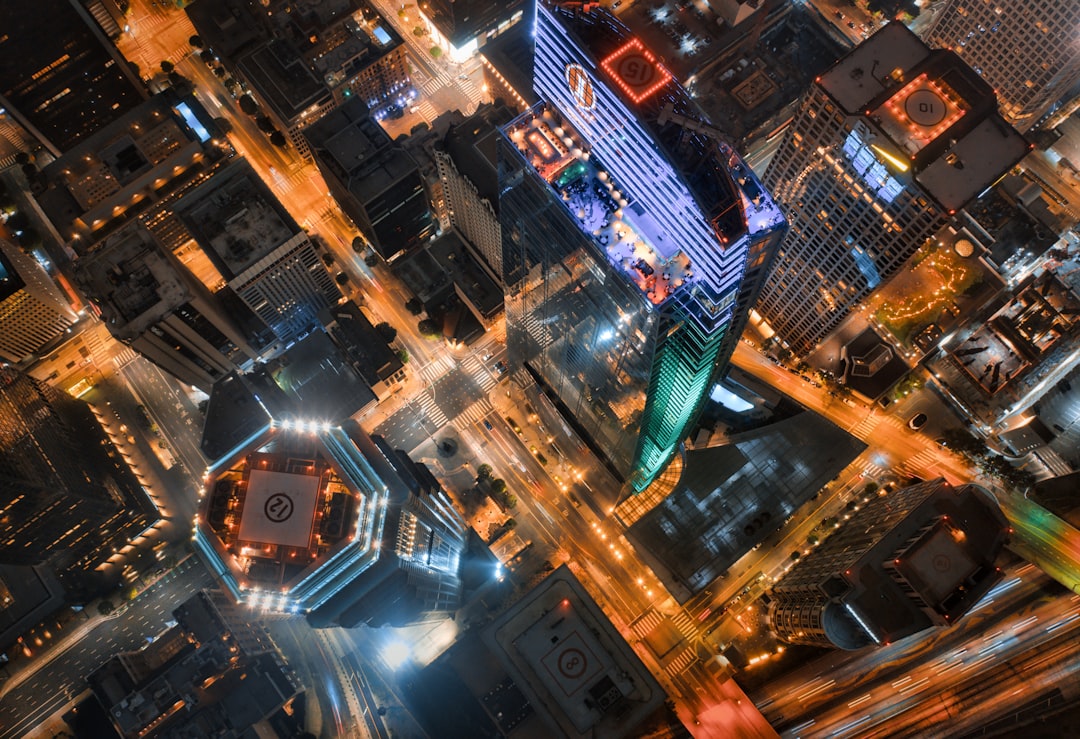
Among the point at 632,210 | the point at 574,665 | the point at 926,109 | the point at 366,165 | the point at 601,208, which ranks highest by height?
the point at 366,165

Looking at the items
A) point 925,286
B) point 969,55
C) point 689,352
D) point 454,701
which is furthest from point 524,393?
point 969,55

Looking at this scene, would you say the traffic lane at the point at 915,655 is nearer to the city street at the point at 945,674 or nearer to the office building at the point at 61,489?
the city street at the point at 945,674

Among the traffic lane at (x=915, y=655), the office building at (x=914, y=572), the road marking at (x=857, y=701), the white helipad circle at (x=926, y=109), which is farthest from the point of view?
the traffic lane at (x=915, y=655)

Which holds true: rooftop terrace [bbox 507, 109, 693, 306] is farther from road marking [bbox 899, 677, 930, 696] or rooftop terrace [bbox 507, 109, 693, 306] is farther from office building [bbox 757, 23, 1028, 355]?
road marking [bbox 899, 677, 930, 696]

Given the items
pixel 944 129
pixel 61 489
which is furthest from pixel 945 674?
pixel 61 489

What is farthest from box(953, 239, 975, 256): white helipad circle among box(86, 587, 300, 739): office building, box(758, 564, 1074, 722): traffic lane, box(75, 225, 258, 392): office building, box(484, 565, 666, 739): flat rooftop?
box(86, 587, 300, 739): office building

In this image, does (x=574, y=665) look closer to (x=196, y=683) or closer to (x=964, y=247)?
(x=196, y=683)

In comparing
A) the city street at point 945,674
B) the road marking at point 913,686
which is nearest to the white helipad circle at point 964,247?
the city street at point 945,674
